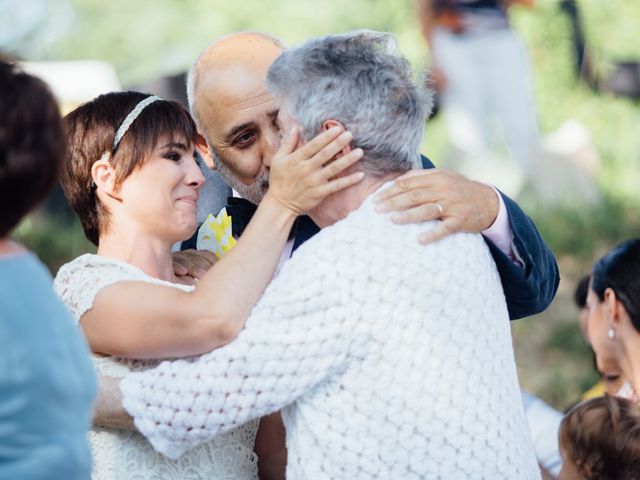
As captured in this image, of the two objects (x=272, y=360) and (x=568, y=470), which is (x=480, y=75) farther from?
(x=272, y=360)

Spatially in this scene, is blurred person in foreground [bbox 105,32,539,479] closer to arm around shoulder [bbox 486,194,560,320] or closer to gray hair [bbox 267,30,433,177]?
gray hair [bbox 267,30,433,177]

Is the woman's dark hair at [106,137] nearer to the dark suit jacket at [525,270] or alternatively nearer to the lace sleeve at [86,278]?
the lace sleeve at [86,278]

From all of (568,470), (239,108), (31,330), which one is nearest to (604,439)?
(568,470)

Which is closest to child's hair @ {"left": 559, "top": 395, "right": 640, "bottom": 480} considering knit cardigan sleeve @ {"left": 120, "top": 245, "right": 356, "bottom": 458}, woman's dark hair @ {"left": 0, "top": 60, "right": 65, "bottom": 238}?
knit cardigan sleeve @ {"left": 120, "top": 245, "right": 356, "bottom": 458}

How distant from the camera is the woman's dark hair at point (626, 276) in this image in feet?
13.0

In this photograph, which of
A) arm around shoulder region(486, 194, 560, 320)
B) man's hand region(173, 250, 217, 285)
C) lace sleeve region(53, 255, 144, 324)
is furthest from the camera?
man's hand region(173, 250, 217, 285)

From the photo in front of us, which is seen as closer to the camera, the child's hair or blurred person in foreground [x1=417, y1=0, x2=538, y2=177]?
the child's hair

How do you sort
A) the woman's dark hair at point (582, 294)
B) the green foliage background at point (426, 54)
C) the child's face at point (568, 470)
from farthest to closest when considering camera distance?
1. the green foliage background at point (426, 54)
2. the woman's dark hair at point (582, 294)
3. the child's face at point (568, 470)

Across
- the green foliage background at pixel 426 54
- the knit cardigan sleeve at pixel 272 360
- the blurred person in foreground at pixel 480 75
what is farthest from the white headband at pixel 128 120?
the blurred person in foreground at pixel 480 75

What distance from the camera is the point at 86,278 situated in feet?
8.13

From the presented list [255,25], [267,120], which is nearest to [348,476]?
[267,120]

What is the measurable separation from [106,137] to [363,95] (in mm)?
677

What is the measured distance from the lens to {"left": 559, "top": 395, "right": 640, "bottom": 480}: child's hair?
3.28m

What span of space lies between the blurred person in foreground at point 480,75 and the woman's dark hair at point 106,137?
655 centimetres
